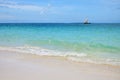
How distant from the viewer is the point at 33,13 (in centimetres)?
618

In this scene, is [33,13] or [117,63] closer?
[117,63]

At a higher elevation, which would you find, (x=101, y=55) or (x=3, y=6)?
(x=3, y=6)

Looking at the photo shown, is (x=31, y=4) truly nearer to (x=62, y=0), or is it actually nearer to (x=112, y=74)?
(x=62, y=0)

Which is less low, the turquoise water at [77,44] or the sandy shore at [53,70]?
the sandy shore at [53,70]

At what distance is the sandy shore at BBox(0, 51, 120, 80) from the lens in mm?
2313

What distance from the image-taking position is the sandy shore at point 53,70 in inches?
91.1

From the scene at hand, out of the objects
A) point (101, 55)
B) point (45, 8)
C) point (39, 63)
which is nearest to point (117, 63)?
point (101, 55)

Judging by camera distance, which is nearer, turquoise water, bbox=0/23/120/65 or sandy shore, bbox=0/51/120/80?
sandy shore, bbox=0/51/120/80

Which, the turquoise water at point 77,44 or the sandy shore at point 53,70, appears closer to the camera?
the sandy shore at point 53,70

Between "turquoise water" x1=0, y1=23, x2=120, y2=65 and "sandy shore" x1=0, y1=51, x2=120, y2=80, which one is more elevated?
"sandy shore" x1=0, y1=51, x2=120, y2=80

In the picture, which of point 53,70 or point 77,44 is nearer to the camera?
point 53,70

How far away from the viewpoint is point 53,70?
2564mm

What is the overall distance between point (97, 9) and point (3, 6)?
239 cm

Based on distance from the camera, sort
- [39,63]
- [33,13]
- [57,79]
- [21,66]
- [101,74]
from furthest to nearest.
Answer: [33,13] < [39,63] < [21,66] < [101,74] < [57,79]
